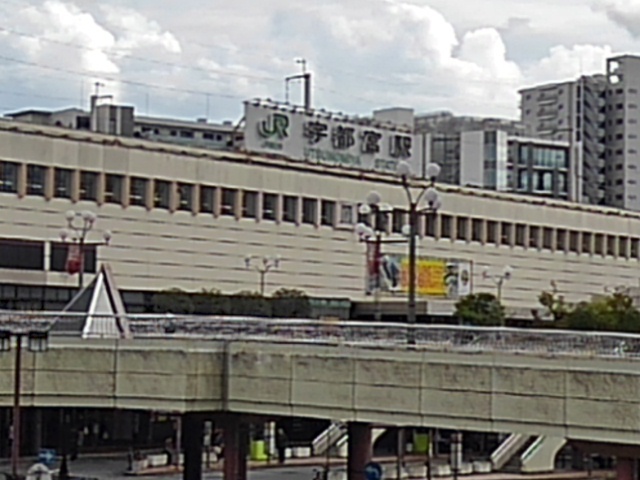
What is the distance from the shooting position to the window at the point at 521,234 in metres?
96.8

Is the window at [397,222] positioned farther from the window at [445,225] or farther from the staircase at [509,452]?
the staircase at [509,452]

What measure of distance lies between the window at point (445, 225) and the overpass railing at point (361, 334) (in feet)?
164

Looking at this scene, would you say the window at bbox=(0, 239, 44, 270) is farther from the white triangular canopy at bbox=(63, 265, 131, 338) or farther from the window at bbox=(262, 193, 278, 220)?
the white triangular canopy at bbox=(63, 265, 131, 338)

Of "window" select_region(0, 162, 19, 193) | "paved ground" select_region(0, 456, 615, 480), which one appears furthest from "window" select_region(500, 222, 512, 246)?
"window" select_region(0, 162, 19, 193)

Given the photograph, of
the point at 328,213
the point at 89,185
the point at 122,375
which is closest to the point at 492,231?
the point at 328,213

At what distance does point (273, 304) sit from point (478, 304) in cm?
1227

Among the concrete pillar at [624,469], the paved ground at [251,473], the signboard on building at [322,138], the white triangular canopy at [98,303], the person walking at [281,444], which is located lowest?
the paved ground at [251,473]

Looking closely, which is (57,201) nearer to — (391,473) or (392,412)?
(391,473)

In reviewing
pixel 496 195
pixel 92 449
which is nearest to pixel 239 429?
pixel 92 449

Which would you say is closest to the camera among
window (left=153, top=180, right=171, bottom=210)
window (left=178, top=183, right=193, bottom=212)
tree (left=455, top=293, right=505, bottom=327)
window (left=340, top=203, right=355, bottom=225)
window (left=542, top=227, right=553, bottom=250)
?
window (left=153, top=180, right=171, bottom=210)

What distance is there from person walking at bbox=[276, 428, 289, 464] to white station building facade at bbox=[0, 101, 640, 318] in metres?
10.00

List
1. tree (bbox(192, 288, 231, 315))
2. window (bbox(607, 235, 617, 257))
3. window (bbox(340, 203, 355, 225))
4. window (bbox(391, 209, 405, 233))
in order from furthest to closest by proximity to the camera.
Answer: window (bbox(607, 235, 617, 257)), window (bbox(391, 209, 405, 233)), window (bbox(340, 203, 355, 225)), tree (bbox(192, 288, 231, 315))

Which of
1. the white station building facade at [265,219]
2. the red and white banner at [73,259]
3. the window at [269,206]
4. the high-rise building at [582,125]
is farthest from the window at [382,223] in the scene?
the high-rise building at [582,125]

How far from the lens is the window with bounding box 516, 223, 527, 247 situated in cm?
9681
